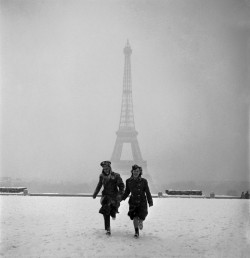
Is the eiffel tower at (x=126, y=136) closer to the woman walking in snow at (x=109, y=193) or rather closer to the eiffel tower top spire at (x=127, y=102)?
the eiffel tower top spire at (x=127, y=102)

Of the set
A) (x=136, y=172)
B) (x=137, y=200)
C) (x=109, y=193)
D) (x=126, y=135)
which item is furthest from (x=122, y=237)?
(x=126, y=135)

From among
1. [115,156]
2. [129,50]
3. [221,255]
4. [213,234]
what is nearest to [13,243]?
[221,255]

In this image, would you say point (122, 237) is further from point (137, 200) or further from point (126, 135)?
point (126, 135)

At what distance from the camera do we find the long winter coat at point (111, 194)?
24.7 ft

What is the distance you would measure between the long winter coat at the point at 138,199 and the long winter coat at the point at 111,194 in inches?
7.7

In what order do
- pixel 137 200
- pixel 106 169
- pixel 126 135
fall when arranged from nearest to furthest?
pixel 137 200, pixel 106 169, pixel 126 135

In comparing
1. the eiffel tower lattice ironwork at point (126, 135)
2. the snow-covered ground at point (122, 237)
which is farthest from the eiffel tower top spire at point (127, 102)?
the snow-covered ground at point (122, 237)

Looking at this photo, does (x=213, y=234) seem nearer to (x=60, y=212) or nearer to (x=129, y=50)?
(x=60, y=212)

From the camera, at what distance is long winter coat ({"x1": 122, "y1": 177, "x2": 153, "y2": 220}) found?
735cm

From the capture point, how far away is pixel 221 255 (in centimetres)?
596

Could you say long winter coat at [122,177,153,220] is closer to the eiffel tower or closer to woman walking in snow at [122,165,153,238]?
woman walking in snow at [122,165,153,238]

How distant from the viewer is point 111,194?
7.59 meters

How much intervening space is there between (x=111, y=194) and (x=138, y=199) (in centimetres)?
66

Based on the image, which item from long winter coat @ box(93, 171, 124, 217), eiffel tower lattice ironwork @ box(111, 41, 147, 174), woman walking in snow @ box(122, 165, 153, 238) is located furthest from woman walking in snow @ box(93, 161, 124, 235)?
eiffel tower lattice ironwork @ box(111, 41, 147, 174)
